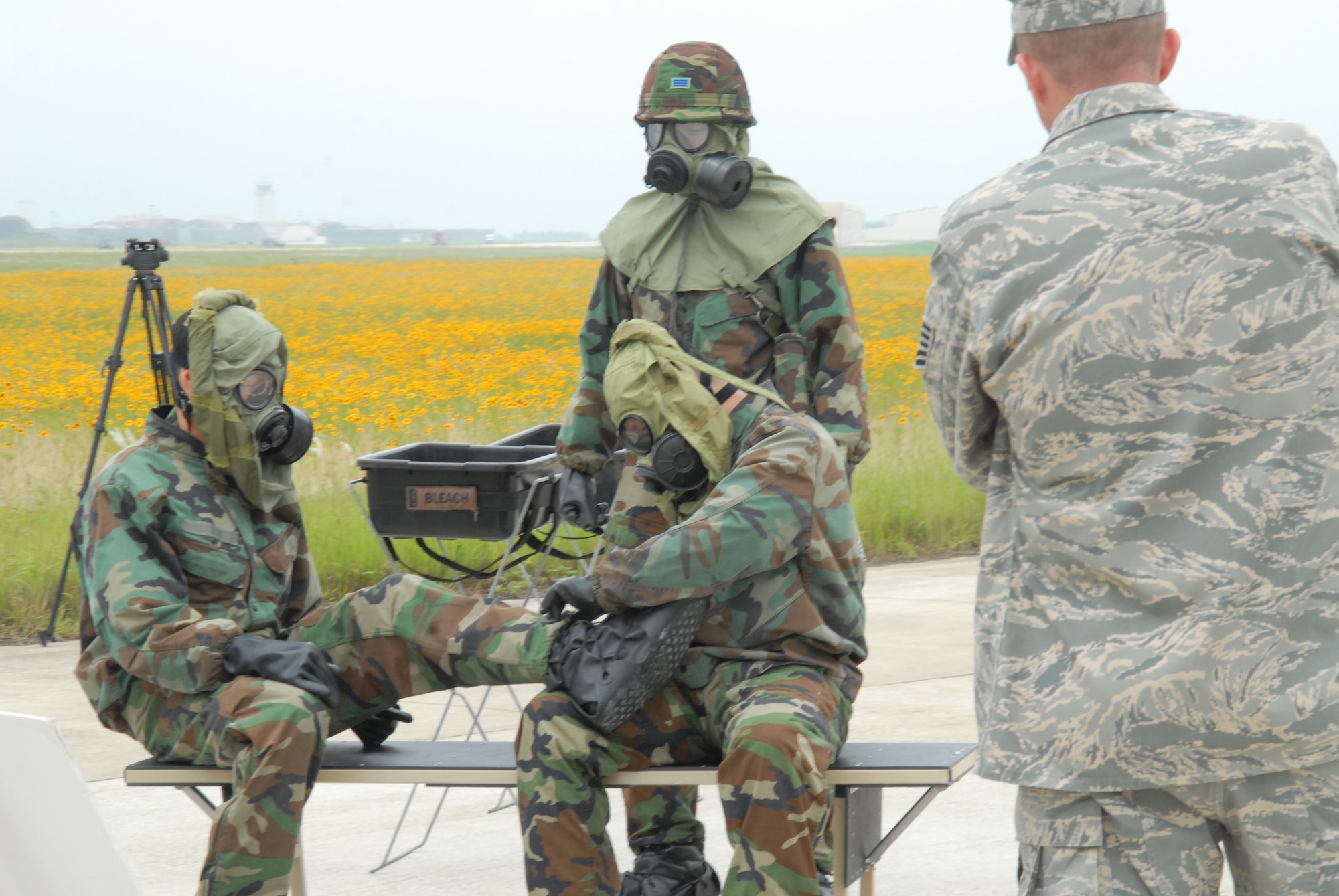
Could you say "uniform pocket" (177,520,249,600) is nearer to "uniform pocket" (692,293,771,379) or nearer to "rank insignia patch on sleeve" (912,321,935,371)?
"uniform pocket" (692,293,771,379)

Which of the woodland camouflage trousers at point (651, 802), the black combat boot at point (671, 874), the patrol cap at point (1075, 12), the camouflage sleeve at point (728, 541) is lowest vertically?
the black combat boot at point (671, 874)

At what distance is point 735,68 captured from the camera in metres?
4.16

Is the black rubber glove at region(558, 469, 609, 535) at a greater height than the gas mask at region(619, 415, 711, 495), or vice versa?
the gas mask at region(619, 415, 711, 495)

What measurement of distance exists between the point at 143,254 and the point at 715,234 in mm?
2232

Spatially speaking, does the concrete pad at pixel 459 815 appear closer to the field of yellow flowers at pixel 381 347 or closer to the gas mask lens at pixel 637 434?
the gas mask lens at pixel 637 434

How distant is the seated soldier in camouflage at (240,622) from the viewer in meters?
3.10

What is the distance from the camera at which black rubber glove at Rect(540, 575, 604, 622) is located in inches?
124

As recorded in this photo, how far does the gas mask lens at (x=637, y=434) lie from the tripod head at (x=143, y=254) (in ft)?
8.61

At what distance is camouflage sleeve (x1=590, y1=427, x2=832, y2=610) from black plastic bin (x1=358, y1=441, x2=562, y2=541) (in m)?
1.20

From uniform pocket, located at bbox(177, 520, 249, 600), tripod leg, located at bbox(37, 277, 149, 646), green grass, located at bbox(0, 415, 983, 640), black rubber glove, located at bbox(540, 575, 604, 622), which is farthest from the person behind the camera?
green grass, located at bbox(0, 415, 983, 640)

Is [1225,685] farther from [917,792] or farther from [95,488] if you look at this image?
[917,792]

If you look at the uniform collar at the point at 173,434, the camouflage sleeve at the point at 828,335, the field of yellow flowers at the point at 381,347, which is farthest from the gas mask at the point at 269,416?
the camouflage sleeve at the point at 828,335

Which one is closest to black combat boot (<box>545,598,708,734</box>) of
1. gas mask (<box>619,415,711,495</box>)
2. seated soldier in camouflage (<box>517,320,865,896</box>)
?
seated soldier in camouflage (<box>517,320,865,896</box>)

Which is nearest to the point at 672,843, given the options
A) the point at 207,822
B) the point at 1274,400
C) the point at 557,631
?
the point at 557,631
